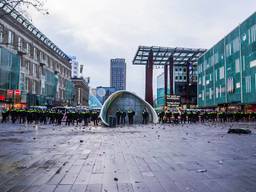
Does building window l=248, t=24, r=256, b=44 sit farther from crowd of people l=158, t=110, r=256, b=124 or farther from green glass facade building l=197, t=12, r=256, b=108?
crowd of people l=158, t=110, r=256, b=124

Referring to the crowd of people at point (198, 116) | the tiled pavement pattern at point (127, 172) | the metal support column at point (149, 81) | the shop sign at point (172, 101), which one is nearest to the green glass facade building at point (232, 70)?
the shop sign at point (172, 101)

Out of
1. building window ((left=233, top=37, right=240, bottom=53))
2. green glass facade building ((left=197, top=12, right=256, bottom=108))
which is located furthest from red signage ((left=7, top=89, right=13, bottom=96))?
building window ((left=233, top=37, right=240, bottom=53))

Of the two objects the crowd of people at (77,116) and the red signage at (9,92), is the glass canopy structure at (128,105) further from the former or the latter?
the red signage at (9,92)

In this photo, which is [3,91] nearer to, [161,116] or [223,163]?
[161,116]

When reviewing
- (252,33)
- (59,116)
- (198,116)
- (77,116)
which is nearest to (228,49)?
(252,33)

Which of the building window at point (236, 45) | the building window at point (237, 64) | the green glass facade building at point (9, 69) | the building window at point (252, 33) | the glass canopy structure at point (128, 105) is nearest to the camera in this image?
the glass canopy structure at point (128, 105)

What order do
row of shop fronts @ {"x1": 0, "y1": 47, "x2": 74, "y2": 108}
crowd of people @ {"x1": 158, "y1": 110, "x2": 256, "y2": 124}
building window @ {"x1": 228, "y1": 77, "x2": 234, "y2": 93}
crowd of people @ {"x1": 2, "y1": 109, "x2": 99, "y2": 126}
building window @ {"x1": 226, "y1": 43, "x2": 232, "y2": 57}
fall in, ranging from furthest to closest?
building window @ {"x1": 226, "y1": 43, "x2": 232, "y2": 57}
building window @ {"x1": 228, "y1": 77, "x2": 234, "y2": 93}
row of shop fronts @ {"x1": 0, "y1": 47, "x2": 74, "y2": 108}
crowd of people @ {"x1": 158, "y1": 110, "x2": 256, "y2": 124}
crowd of people @ {"x1": 2, "y1": 109, "x2": 99, "y2": 126}

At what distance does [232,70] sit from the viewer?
7138cm

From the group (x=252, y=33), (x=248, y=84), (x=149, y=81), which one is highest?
(x=252, y=33)

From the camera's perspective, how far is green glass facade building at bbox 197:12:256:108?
→ 62.1 meters

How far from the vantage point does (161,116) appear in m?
44.3

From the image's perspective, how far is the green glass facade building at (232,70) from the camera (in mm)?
62125

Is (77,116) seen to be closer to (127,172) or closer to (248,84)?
(127,172)

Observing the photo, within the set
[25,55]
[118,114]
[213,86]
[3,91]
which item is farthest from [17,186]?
[213,86]
